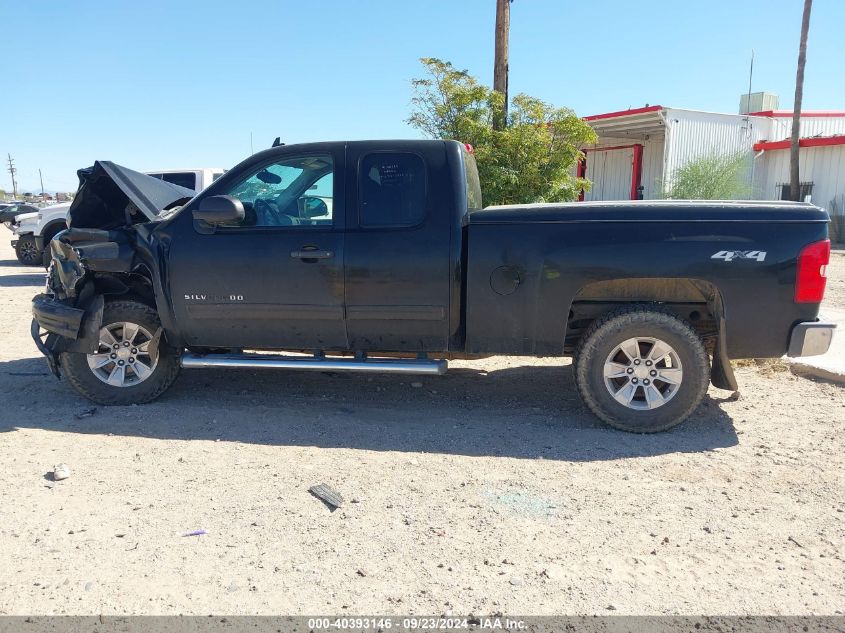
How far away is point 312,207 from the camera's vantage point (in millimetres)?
4848

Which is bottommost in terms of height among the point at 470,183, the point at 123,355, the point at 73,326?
the point at 123,355

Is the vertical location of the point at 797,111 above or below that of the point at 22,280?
above

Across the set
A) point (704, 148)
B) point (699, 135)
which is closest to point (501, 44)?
point (699, 135)

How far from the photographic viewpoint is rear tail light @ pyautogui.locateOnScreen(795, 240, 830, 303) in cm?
420

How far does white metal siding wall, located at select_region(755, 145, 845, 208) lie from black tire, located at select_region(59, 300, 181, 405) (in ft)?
82.4

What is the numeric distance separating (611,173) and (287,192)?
2607 cm

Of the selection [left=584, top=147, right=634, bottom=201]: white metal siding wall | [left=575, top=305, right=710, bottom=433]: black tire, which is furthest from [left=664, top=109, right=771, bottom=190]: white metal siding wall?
[left=575, top=305, right=710, bottom=433]: black tire

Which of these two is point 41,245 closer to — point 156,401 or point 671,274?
point 156,401

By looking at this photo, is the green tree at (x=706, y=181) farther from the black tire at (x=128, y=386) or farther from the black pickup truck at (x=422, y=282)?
the black tire at (x=128, y=386)

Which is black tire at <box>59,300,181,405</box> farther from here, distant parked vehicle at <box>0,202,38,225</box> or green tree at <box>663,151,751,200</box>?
green tree at <box>663,151,751,200</box>

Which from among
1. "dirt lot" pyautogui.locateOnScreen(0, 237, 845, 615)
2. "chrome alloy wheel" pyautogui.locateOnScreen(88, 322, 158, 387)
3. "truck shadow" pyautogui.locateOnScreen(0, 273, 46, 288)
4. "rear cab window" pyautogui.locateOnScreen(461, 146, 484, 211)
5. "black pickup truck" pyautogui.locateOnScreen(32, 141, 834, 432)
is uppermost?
"rear cab window" pyautogui.locateOnScreen(461, 146, 484, 211)

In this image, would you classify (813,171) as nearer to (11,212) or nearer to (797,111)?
(797,111)

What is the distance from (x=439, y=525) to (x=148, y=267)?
3.15 m

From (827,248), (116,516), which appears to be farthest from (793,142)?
(116,516)
